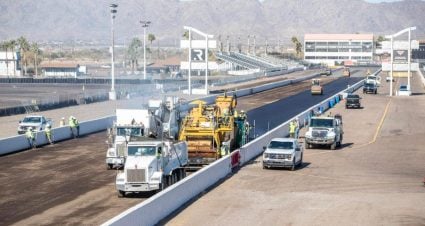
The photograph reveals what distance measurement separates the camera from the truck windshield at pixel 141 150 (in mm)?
29312

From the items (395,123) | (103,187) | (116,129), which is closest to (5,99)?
(395,123)

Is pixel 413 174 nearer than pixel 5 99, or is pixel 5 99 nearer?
pixel 413 174

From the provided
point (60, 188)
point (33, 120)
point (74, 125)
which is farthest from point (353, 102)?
point (60, 188)

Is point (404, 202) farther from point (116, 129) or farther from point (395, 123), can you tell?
point (395, 123)

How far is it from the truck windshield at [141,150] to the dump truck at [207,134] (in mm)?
7925

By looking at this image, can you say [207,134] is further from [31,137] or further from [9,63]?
[9,63]

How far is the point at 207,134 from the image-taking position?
3856 centimetres

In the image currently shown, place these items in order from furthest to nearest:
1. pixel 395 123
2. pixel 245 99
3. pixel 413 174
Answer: pixel 245 99 → pixel 395 123 → pixel 413 174

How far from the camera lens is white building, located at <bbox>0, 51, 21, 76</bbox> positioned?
182 meters

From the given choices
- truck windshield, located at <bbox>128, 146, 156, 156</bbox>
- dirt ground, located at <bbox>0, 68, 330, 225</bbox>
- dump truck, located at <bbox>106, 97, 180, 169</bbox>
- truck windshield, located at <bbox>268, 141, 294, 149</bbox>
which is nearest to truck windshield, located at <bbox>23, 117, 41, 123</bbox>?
dirt ground, located at <bbox>0, 68, 330, 225</bbox>

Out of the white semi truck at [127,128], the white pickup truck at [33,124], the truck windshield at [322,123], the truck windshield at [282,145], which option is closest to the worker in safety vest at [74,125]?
the white pickup truck at [33,124]

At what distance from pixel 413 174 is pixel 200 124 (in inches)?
438

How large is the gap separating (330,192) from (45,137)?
23.7 meters

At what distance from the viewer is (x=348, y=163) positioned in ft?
136
